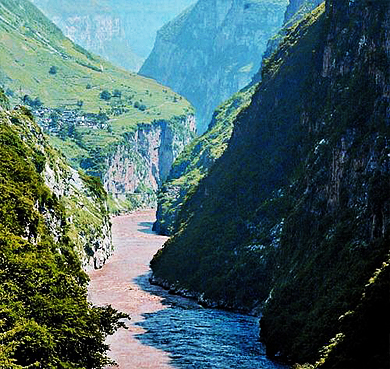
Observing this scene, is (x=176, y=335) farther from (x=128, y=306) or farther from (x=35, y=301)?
(x=35, y=301)

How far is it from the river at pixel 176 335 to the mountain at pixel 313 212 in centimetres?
454

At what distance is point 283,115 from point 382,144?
73418 mm

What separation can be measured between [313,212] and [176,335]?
3139cm

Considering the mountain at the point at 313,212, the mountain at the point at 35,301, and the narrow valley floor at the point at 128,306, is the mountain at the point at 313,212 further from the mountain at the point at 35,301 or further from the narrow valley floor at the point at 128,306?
the mountain at the point at 35,301

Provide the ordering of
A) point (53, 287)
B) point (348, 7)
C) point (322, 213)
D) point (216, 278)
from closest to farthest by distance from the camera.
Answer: point (53, 287) < point (322, 213) < point (348, 7) < point (216, 278)

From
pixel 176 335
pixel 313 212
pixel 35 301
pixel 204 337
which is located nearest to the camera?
pixel 35 301

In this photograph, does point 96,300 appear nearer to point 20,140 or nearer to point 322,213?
point 20,140

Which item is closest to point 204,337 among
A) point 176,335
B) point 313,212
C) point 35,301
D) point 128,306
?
point 176,335

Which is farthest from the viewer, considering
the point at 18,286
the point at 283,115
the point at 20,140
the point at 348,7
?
the point at 283,115

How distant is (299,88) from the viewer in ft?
588

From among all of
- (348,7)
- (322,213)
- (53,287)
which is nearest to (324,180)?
(322,213)

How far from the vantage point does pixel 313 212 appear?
126 m

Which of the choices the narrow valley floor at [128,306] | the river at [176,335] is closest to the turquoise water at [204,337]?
the river at [176,335]

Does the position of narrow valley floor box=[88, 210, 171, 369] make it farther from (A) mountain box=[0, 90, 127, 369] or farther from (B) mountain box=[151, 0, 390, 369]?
(B) mountain box=[151, 0, 390, 369]
